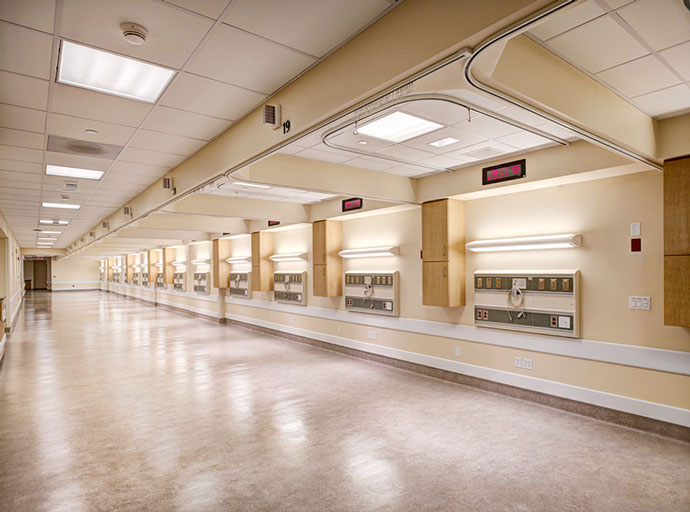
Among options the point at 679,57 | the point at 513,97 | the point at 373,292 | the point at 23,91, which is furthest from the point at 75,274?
the point at 679,57

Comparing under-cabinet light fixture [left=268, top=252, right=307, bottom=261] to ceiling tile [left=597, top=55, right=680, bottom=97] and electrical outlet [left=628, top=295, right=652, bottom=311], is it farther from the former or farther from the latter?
ceiling tile [left=597, top=55, right=680, bottom=97]

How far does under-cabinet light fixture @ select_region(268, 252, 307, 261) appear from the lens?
9274 millimetres

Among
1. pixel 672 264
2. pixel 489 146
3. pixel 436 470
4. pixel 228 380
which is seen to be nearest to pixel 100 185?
pixel 228 380

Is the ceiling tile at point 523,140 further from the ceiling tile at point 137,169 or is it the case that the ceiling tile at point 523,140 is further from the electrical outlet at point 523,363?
the ceiling tile at point 137,169

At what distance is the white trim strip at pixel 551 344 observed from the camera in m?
4.17

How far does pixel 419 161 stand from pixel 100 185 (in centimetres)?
510

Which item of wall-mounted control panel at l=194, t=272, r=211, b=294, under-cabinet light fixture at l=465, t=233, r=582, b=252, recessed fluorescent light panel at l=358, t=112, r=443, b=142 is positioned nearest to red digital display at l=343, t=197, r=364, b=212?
under-cabinet light fixture at l=465, t=233, r=582, b=252

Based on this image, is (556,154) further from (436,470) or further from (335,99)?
(436,470)

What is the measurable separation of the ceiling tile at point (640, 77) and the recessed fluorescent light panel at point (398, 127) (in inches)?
56.2

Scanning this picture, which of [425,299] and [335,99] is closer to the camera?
[335,99]

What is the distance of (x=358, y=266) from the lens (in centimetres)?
817

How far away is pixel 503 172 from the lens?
5164mm

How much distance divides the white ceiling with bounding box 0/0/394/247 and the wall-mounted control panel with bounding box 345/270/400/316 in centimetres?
396

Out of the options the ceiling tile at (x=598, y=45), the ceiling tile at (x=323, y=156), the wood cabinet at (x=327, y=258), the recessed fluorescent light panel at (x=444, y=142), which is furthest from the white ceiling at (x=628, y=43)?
the wood cabinet at (x=327, y=258)
